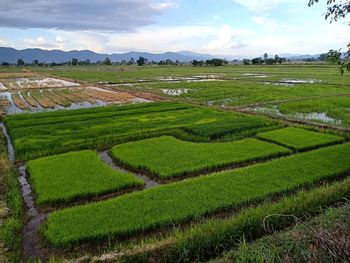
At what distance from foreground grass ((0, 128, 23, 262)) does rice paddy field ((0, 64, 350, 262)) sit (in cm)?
5

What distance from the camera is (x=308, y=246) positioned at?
4188 millimetres

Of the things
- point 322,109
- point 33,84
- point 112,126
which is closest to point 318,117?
point 322,109

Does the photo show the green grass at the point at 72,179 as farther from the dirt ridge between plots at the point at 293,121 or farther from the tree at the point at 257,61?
the tree at the point at 257,61

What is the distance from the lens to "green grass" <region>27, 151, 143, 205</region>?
29.8 feet

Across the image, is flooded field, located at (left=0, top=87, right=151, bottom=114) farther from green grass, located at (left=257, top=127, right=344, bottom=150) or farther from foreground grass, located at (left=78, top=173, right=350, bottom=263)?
foreground grass, located at (left=78, top=173, right=350, bottom=263)

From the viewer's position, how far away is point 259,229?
6961mm

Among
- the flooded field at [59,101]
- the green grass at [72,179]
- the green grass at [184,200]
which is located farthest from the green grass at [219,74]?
the green grass at [72,179]

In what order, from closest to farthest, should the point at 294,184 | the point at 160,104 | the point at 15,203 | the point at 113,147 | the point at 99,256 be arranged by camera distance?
the point at 99,256 < the point at 15,203 < the point at 294,184 < the point at 113,147 < the point at 160,104

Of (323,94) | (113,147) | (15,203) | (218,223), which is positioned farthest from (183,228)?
(323,94)

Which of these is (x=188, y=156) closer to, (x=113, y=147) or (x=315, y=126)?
(x=113, y=147)

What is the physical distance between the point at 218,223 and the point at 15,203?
17.2 ft

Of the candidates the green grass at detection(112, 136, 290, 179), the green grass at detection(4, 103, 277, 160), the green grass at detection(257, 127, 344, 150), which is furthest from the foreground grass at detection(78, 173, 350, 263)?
the green grass at detection(4, 103, 277, 160)

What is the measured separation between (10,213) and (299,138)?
36.2 feet

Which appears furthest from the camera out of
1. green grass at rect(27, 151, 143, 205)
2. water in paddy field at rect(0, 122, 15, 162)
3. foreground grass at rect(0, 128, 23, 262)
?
water in paddy field at rect(0, 122, 15, 162)
